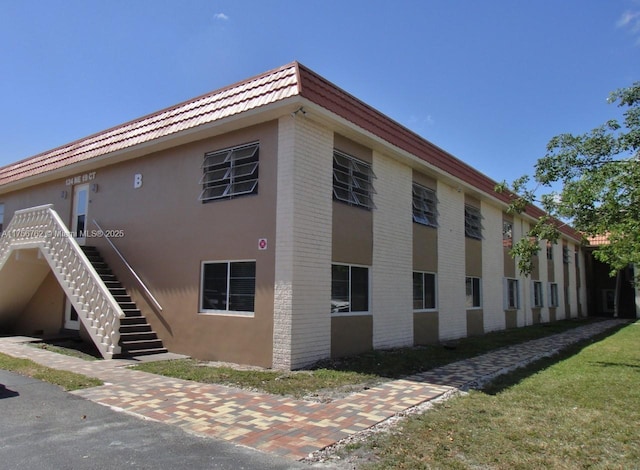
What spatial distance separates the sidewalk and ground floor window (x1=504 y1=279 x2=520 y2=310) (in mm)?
10954

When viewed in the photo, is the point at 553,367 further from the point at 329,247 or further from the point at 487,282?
the point at 487,282

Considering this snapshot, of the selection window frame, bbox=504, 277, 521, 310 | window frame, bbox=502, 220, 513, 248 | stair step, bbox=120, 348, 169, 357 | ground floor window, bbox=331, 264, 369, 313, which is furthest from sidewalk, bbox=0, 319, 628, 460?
window frame, bbox=502, 220, 513, 248

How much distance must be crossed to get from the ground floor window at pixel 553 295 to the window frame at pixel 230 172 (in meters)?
21.0

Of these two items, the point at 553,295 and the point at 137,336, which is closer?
the point at 137,336

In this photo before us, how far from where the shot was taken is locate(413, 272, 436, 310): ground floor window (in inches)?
543

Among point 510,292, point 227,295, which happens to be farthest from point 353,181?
point 510,292

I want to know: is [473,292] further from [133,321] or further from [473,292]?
[133,321]

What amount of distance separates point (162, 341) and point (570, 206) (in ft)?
33.0

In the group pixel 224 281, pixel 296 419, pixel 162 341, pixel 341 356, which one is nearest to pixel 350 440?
pixel 296 419

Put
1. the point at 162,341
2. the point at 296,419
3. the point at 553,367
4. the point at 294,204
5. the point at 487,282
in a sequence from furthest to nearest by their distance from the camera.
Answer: the point at 487,282
the point at 162,341
the point at 553,367
the point at 294,204
the point at 296,419

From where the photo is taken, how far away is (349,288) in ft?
36.1

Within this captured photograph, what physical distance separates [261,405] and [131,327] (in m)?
6.10

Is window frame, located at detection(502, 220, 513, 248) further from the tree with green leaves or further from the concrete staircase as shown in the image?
the concrete staircase

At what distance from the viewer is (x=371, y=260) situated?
11.8 metres
